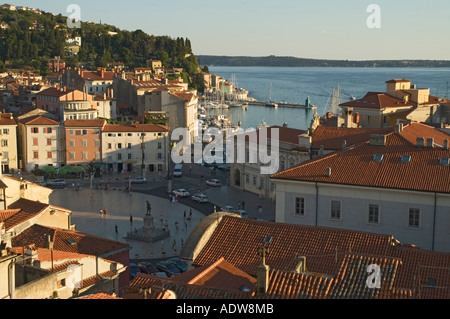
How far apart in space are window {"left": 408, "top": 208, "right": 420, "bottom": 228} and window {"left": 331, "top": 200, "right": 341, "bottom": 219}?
7.16 feet

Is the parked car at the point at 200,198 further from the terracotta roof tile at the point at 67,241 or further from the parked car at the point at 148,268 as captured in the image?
the terracotta roof tile at the point at 67,241

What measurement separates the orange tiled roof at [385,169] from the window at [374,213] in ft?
2.39

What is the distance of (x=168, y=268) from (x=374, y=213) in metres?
7.83

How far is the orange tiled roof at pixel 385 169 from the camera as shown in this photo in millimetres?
19125

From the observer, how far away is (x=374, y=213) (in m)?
19.7

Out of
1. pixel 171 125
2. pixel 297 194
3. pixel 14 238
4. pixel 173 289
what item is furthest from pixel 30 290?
pixel 171 125

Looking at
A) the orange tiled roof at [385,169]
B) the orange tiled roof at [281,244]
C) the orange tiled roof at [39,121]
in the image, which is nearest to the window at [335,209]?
the orange tiled roof at [385,169]

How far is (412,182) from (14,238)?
1196cm

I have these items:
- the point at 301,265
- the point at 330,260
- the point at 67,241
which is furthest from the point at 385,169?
the point at 67,241

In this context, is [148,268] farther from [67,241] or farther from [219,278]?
[219,278]

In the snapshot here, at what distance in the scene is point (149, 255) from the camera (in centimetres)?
2606

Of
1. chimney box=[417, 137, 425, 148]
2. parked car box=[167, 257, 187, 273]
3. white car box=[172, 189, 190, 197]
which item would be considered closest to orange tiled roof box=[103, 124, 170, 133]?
white car box=[172, 189, 190, 197]

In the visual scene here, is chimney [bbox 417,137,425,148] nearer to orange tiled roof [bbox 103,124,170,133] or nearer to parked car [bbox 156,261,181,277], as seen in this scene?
parked car [bbox 156,261,181,277]

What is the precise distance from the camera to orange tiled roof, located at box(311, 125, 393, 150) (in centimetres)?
2984
